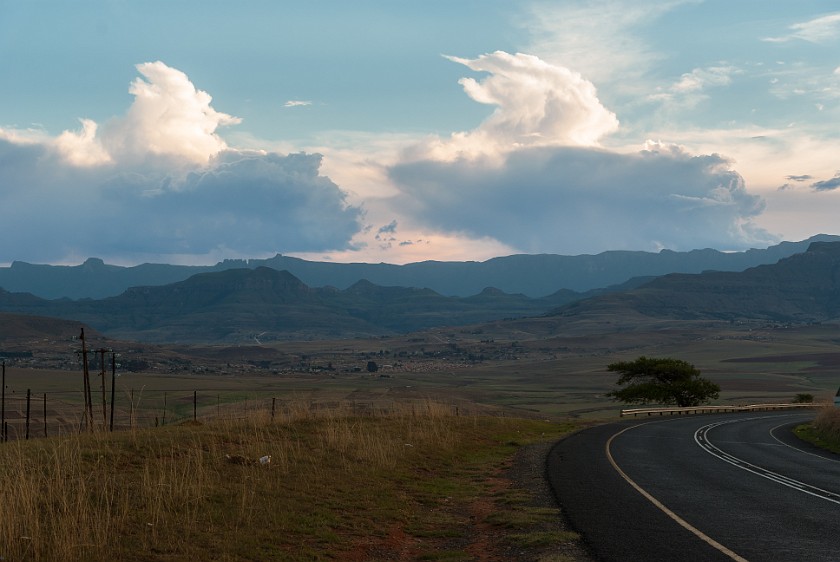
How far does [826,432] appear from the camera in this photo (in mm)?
43562

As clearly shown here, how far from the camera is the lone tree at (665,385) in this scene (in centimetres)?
8831

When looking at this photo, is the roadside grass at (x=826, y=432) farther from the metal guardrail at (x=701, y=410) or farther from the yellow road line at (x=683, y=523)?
the metal guardrail at (x=701, y=410)

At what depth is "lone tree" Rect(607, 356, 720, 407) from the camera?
8831 cm

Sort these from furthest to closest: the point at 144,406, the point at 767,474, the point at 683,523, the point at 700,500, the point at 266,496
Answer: the point at 144,406, the point at 767,474, the point at 700,500, the point at 266,496, the point at 683,523

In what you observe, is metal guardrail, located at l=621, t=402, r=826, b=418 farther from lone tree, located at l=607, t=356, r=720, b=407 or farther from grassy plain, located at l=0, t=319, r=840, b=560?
grassy plain, located at l=0, t=319, r=840, b=560

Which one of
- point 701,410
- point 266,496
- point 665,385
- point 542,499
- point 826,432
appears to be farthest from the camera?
point 665,385

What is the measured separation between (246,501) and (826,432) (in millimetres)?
36926

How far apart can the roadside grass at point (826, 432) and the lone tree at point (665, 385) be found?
1517 inches

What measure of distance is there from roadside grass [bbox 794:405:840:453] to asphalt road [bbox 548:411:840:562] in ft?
10.4

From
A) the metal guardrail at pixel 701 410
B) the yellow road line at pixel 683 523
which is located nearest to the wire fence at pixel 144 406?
the metal guardrail at pixel 701 410

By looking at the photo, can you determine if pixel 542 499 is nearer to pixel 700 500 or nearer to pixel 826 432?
pixel 700 500

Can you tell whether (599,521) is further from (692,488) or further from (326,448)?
(326,448)

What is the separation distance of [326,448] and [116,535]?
12.4 meters

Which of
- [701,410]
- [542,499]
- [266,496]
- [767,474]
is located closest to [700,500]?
[542,499]
